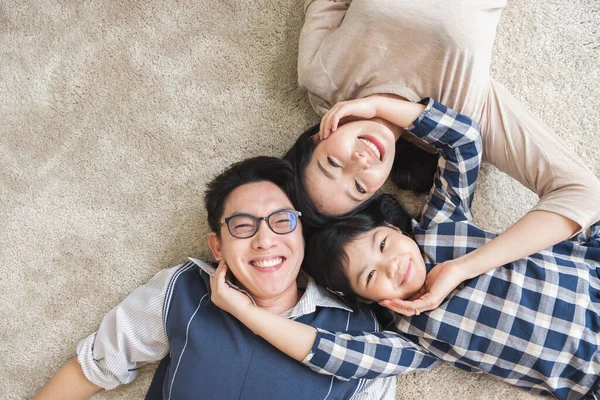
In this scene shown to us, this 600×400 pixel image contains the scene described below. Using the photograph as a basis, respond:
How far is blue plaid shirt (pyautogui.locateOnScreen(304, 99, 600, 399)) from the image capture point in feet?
4.02

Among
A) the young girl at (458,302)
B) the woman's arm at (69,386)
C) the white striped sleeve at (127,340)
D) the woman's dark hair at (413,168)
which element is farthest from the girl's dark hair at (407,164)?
the woman's arm at (69,386)

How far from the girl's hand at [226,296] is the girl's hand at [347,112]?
429mm

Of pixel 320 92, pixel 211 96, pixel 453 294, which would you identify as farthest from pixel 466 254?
pixel 211 96

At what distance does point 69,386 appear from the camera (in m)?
1.38

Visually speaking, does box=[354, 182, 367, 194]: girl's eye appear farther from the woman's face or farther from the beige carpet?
the beige carpet

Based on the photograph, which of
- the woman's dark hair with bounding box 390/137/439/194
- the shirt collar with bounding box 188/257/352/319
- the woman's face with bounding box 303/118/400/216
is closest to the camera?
the woman's face with bounding box 303/118/400/216

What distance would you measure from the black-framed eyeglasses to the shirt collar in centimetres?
18

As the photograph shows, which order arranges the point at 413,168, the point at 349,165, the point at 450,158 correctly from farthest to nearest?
the point at 413,168
the point at 450,158
the point at 349,165

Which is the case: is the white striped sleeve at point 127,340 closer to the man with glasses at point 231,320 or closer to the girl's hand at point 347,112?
the man with glasses at point 231,320

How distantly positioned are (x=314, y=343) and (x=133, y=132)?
0.82 metres

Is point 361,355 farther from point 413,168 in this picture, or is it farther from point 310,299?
point 413,168

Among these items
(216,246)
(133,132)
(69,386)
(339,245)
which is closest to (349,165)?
(339,245)

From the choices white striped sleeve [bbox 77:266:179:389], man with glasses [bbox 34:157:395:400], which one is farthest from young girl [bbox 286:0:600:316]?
white striped sleeve [bbox 77:266:179:389]

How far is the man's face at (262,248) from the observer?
1215 mm
